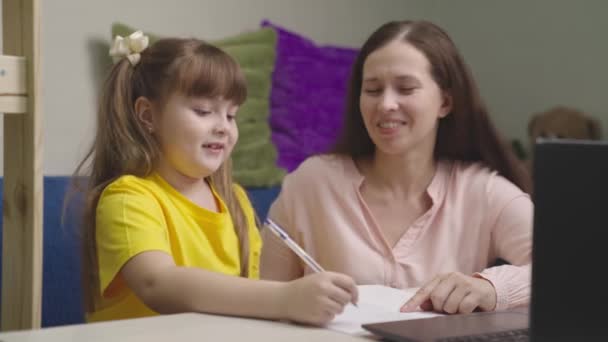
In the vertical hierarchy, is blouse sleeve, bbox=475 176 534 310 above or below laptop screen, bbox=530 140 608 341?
below

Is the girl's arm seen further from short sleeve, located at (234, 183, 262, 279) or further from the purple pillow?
the purple pillow

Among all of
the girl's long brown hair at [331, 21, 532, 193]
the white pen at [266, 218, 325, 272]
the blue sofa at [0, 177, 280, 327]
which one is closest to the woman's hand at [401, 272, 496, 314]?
the white pen at [266, 218, 325, 272]

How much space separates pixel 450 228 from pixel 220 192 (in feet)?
1.42

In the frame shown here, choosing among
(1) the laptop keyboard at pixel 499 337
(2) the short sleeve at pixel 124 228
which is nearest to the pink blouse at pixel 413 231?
(2) the short sleeve at pixel 124 228

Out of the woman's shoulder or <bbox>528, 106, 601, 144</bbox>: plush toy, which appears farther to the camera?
<bbox>528, 106, 601, 144</bbox>: plush toy

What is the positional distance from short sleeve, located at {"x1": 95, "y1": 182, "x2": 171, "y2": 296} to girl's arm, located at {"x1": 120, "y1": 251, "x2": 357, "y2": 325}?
38 millimetres

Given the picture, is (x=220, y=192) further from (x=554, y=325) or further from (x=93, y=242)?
(x=554, y=325)

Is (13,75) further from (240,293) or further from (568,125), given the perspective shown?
(568,125)

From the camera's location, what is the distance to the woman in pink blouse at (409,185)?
1.46m

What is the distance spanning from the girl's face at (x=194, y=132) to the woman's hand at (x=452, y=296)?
16.6 inches

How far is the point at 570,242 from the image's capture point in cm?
61

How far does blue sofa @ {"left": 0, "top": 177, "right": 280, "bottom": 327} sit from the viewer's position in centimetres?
166

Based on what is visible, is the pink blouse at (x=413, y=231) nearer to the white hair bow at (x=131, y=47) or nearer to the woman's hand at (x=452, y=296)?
the woman's hand at (x=452, y=296)

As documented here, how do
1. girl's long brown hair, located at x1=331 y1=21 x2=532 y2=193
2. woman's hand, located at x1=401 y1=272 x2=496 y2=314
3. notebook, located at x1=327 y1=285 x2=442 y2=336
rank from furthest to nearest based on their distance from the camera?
girl's long brown hair, located at x1=331 y1=21 x2=532 y2=193, woman's hand, located at x1=401 y1=272 x2=496 y2=314, notebook, located at x1=327 y1=285 x2=442 y2=336
